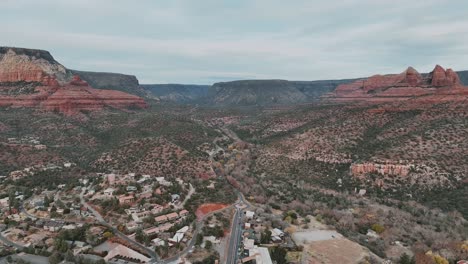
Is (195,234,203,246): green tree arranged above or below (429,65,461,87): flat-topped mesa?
below

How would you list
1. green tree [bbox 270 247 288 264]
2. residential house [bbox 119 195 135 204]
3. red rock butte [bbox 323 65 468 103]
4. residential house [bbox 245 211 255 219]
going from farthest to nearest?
red rock butte [bbox 323 65 468 103]
residential house [bbox 119 195 135 204]
residential house [bbox 245 211 255 219]
green tree [bbox 270 247 288 264]

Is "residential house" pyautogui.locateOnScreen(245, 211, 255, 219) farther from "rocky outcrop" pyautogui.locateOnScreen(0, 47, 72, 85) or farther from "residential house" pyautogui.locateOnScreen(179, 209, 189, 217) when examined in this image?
"rocky outcrop" pyautogui.locateOnScreen(0, 47, 72, 85)

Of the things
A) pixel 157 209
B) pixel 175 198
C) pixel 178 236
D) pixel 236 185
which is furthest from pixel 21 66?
pixel 178 236

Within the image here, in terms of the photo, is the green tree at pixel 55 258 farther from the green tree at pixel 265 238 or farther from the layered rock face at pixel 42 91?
the layered rock face at pixel 42 91

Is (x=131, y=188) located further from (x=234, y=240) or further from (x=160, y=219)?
(x=234, y=240)

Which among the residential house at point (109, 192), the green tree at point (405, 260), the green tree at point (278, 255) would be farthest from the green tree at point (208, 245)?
the residential house at point (109, 192)

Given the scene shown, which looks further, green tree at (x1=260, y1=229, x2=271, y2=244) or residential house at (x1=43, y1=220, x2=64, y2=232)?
residential house at (x1=43, y1=220, x2=64, y2=232)

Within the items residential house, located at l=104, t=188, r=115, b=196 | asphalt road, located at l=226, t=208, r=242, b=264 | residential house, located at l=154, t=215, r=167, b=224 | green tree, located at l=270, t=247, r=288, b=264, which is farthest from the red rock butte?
residential house, located at l=104, t=188, r=115, b=196
